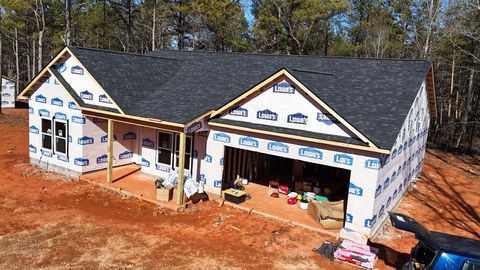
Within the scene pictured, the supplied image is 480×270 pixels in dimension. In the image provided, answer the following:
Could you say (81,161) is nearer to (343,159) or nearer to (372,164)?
(343,159)

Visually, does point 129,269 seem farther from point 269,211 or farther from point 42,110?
point 42,110

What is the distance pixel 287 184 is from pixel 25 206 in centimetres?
1050

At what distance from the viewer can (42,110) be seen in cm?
1764

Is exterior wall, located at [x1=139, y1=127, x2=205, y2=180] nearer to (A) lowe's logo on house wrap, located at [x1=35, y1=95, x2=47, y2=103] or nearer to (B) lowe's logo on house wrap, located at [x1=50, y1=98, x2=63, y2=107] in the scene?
(B) lowe's logo on house wrap, located at [x1=50, y1=98, x2=63, y2=107]

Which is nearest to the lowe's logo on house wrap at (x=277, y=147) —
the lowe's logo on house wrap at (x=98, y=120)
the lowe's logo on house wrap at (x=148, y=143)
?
the lowe's logo on house wrap at (x=148, y=143)

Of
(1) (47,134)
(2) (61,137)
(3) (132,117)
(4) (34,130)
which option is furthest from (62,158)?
(3) (132,117)

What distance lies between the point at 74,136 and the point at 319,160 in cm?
1067

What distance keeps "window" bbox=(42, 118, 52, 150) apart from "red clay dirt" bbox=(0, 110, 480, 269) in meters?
1.36

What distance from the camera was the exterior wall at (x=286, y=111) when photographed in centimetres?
1243

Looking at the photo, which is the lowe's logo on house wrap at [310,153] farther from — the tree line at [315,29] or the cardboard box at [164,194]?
the tree line at [315,29]

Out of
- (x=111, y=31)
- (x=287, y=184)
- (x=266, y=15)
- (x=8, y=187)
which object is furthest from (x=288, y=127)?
(x=111, y=31)

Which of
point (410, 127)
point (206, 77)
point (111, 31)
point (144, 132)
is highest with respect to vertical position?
point (111, 31)

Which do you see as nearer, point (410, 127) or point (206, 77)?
point (410, 127)

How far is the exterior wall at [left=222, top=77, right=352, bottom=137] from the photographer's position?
40.8 ft
